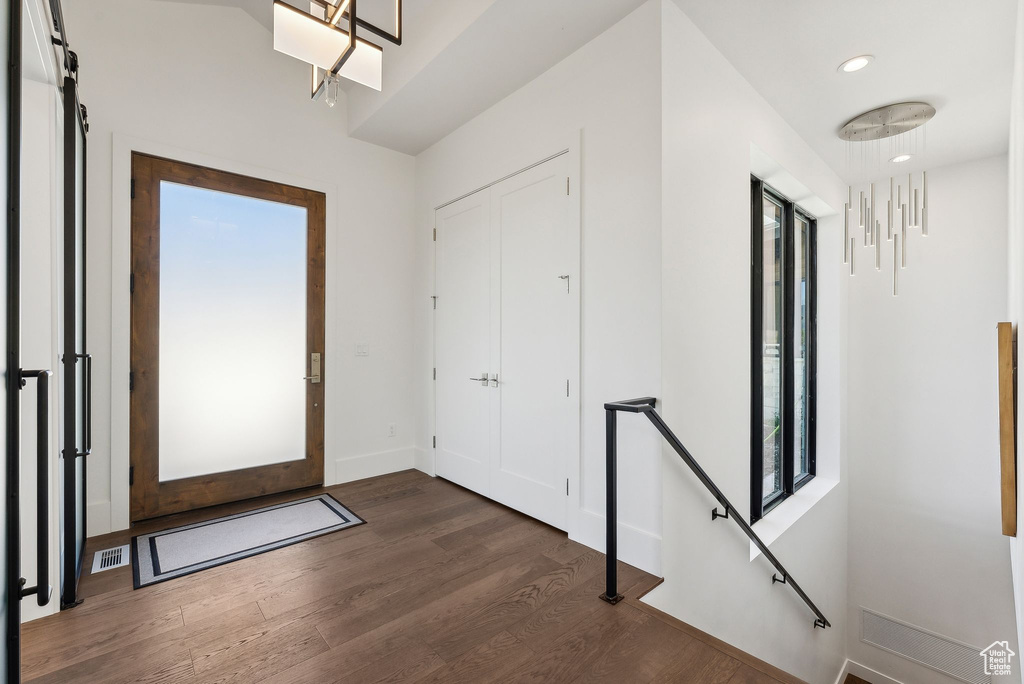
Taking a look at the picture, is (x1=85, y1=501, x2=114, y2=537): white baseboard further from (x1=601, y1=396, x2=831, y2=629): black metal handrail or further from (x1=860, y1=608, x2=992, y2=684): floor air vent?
(x1=860, y1=608, x2=992, y2=684): floor air vent

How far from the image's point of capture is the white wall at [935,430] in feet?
13.0

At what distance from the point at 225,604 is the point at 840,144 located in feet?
17.0

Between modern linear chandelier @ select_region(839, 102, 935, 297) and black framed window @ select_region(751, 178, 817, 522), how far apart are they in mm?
422

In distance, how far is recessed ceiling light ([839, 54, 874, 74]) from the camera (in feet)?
8.90

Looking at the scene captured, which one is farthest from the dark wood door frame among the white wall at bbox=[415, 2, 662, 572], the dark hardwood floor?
the white wall at bbox=[415, 2, 662, 572]

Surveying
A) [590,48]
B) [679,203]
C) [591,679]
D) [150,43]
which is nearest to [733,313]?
[679,203]

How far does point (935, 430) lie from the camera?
4.21m

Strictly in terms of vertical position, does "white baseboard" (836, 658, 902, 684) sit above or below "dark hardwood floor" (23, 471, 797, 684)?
below

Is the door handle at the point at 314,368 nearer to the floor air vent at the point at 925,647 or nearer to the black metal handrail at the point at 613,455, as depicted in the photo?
the black metal handrail at the point at 613,455

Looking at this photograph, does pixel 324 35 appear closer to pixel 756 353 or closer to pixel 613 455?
pixel 613 455

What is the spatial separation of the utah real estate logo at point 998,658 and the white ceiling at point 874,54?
4.19 meters

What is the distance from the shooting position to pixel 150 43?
9.73 feet

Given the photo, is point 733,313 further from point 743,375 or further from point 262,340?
point 262,340

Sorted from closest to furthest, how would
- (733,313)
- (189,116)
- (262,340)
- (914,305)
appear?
(733,313) < (189,116) < (262,340) < (914,305)
